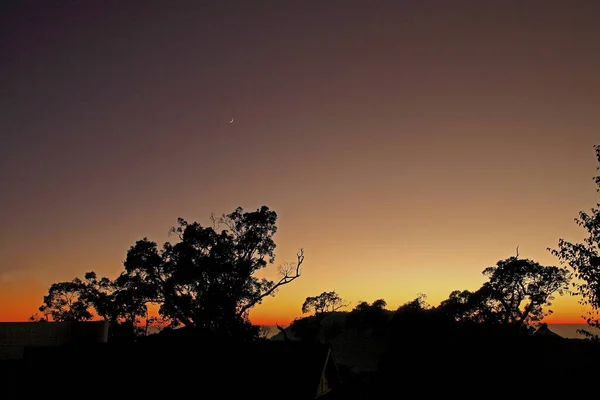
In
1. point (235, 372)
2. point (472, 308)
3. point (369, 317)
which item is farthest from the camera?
point (369, 317)

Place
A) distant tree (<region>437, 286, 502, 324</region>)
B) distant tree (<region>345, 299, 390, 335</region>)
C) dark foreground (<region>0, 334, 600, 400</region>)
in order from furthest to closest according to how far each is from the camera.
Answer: distant tree (<region>345, 299, 390, 335</region>), distant tree (<region>437, 286, 502, 324</region>), dark foreground (<region>0, 334, 600, 400</region>)

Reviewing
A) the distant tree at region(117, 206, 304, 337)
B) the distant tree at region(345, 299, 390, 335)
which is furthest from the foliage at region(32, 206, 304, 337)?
the distant tree at region(345, 299, 390, 335)

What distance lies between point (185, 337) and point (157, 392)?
5.00m

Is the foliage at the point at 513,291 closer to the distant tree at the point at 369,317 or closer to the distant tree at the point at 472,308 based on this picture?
the distant tree at the point at 472,308

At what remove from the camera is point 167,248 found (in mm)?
48750

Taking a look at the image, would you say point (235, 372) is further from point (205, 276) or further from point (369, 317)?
point (369, 317)

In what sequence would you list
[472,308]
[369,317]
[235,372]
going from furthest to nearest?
[369,317] → [472,308] → [235,372]

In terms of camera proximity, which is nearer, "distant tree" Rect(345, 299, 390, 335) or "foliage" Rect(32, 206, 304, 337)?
"foliage" Rect(32, 206, 304, 337)

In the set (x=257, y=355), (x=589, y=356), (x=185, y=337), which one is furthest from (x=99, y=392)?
(x=589, y=356)

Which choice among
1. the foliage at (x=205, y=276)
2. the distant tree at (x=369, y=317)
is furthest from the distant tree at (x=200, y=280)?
the distant tree at (x=369, y=317)

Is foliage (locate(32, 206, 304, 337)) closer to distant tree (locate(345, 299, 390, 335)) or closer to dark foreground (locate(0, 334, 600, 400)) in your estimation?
dark foreground (locate(0, 334, 600, 400))

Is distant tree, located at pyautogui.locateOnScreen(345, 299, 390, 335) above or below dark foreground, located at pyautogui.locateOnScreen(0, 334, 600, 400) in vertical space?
above

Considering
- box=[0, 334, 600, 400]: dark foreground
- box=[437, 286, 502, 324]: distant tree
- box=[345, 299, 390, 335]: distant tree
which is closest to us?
box=[0, 334, 600, 400]: dark foreground

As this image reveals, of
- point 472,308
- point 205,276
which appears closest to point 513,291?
point 472,308
